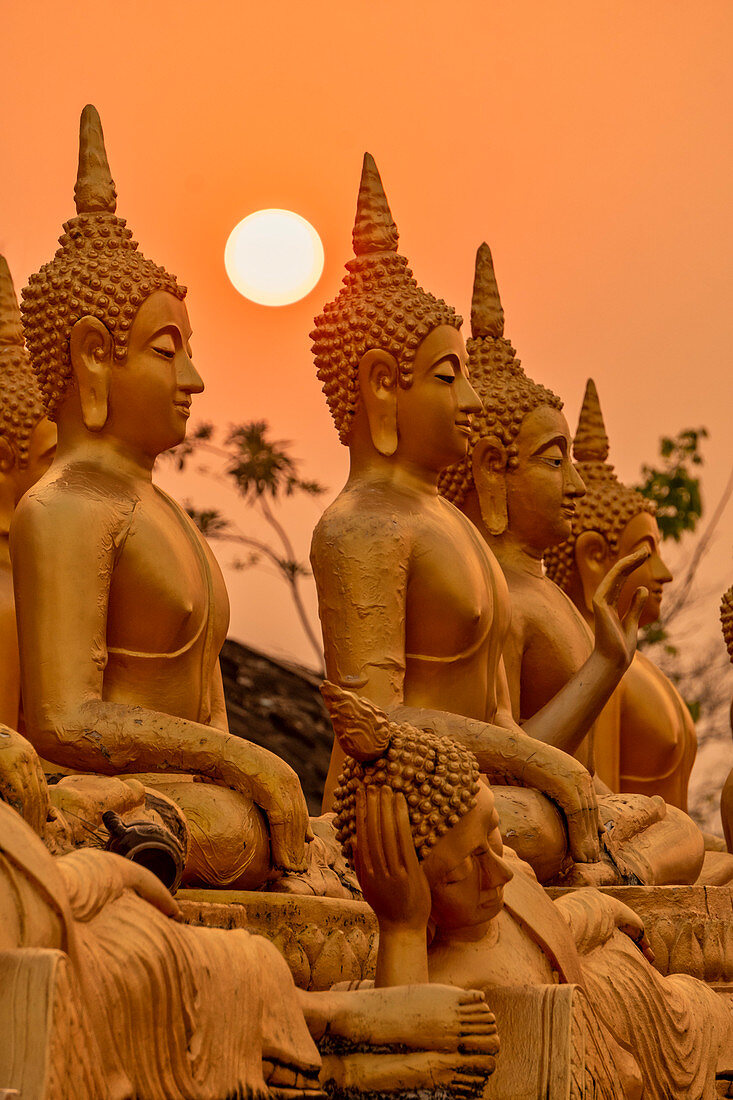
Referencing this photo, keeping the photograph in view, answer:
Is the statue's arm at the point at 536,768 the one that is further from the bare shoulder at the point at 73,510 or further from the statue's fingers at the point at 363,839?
the statue's fingers at the point at 363,839

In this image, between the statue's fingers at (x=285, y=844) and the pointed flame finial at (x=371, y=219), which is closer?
the statue's fingers at (x=285, y=844)

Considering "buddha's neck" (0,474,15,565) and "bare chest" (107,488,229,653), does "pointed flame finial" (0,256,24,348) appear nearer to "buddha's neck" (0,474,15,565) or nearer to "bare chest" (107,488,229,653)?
"buddha's neck" (0,474,15,565)

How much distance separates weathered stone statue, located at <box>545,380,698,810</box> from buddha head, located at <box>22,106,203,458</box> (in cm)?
291

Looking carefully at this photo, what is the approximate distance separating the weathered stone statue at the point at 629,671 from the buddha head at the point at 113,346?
2907mm

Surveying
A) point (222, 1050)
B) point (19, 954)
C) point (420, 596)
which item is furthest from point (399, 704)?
point (19, 954)

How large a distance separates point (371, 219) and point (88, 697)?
214 centimetres

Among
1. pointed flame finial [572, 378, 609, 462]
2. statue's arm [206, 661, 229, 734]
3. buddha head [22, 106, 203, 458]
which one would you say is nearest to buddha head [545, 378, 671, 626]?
pointed flame finial [572, 378, 609, 462]

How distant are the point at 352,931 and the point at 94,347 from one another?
179cm

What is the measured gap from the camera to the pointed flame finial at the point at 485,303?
23.8 ft

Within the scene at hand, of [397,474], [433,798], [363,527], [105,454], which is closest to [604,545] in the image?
[397,474]

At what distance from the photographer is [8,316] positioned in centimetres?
674

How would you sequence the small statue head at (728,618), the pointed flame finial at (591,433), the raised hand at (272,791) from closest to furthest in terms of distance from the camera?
the raised hand at (272,791), the small statue head at (728,618), the pointed flame finial at (591,433)

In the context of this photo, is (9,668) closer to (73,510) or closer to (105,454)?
(105,454)

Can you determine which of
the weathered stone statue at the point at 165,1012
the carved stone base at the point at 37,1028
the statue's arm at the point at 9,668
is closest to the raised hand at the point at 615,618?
the statue's arm at the point at 9,668
